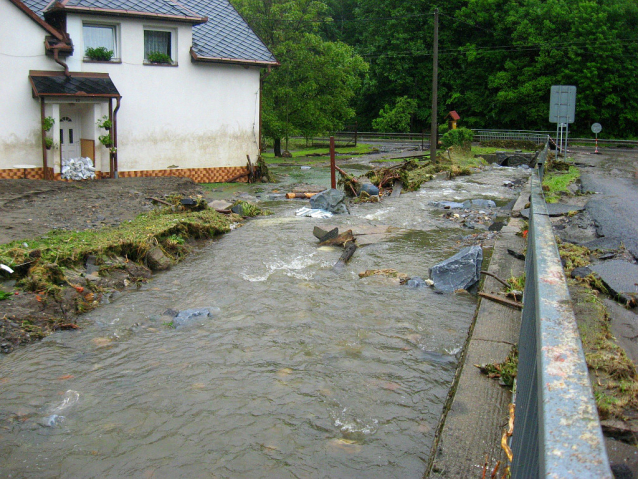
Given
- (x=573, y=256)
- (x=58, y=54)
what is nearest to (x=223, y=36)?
(x=58, y=54)

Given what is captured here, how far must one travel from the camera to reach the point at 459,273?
8.78m

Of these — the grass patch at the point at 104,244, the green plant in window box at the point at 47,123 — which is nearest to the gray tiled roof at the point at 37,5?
the green plant in window box at the point at 47,123

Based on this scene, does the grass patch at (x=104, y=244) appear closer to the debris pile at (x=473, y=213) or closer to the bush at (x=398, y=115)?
the debris pile at (x=473, y=213)

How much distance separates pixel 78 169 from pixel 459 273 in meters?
13.7

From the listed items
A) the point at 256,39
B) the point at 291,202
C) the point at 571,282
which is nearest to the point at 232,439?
the point at 571,282

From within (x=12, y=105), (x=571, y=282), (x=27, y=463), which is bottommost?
(x=27, y=463)

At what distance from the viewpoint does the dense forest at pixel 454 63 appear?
33438 millimetres

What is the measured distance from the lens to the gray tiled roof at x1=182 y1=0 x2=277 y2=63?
859 inches

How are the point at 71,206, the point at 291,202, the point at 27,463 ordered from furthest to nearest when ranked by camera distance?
the point at 291,202
the point at 71,206
the point at 27,463

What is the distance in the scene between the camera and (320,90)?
1374 inches

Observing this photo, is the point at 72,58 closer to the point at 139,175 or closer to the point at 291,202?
the point at 139,175

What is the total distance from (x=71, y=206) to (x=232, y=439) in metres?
10.1

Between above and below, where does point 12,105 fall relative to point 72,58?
below

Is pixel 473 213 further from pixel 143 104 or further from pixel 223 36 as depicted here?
pixel 223 36
